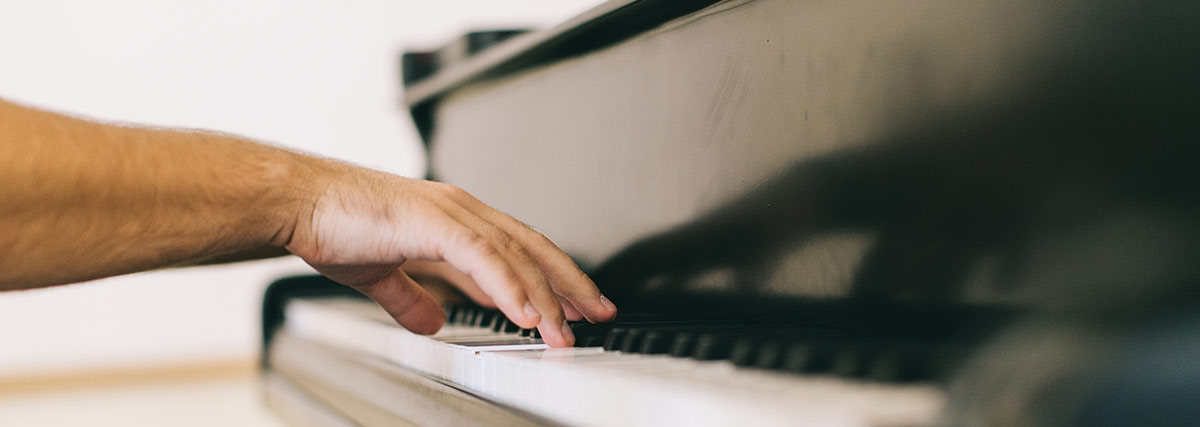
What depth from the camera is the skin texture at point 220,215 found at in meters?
0.83

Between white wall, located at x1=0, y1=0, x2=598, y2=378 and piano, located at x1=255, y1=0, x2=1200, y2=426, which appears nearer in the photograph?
piano, located at x1=255, y1=0, x2=1200, y2=426

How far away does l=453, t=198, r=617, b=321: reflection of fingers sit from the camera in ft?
2.98

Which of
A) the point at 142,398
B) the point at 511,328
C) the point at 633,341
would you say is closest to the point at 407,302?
the point at 511,328

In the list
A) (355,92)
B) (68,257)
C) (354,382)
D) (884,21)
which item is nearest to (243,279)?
(355,92)

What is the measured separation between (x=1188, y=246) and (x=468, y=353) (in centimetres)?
61

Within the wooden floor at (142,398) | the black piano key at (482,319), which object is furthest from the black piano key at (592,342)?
the wooden floor at (142,398)

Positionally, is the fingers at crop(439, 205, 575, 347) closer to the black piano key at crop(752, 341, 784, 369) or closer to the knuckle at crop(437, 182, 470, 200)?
the knuckle at crop(437, 182, 470, 200)

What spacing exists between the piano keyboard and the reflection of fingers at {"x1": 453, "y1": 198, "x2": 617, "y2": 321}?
1.5 inches

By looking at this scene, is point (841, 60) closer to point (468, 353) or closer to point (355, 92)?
point (468, 353)

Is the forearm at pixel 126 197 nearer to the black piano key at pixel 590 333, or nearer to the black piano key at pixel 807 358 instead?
the black piano key at pixel 590 333

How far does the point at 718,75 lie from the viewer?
1.06 meters

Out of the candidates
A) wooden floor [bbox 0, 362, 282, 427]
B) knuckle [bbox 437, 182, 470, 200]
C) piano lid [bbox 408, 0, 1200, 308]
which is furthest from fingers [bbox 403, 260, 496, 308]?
wooden floor [bbox 0, 362, 282, 427]

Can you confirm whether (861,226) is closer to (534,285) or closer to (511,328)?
(534,285)

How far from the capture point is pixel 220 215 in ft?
2.94
